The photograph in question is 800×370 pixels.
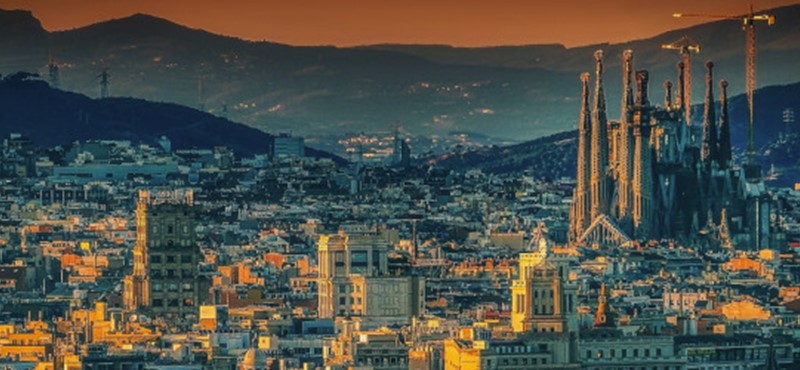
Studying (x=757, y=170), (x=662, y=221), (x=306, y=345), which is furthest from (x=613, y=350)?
(x=757, y=170)

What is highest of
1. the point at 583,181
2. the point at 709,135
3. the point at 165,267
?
the point at 709,135

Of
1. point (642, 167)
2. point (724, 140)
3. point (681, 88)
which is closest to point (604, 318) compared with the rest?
point (642, 167)

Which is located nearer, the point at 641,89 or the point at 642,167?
the point at 642,167

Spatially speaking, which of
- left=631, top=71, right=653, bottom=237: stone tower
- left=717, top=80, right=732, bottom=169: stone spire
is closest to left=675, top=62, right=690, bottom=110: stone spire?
left=717, top=80, right=732, bottom=169: stone spire

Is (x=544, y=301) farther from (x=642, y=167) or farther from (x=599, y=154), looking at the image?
(x=599, y=154)

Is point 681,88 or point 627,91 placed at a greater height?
point 681,88

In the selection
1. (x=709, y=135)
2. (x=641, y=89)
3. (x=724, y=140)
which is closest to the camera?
(x=641, y=89)

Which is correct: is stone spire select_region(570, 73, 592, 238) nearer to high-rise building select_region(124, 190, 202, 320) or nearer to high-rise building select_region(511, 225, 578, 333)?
high-rise building select_region(124, 190, 202, 320)

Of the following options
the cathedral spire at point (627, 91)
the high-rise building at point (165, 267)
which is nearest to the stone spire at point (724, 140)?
the cathedral spire at point (627, 91)

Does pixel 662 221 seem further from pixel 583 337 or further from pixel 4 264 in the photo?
pixel 583 337
